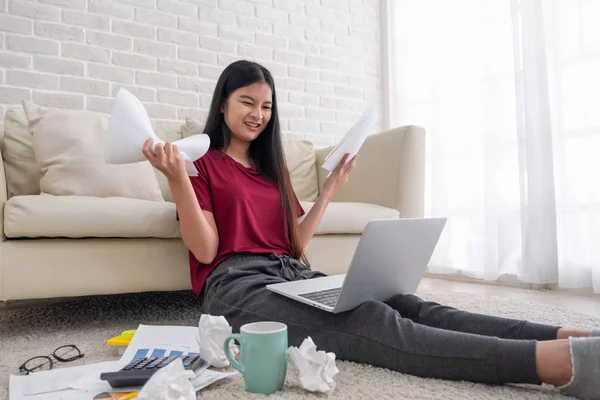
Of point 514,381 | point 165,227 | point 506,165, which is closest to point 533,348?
point 514,381

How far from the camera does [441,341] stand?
0.82 metres

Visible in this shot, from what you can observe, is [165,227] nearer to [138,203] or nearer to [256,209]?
[138,203]

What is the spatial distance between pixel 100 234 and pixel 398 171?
1141 mm

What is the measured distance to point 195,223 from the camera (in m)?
1.14

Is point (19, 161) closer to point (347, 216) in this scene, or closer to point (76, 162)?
point (76, 162)

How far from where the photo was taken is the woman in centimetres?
76

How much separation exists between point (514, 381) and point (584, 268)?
1544 millimetres

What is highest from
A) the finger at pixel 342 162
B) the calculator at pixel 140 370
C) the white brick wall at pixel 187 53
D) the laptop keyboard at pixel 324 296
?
the white brick wall at pixel 187 53

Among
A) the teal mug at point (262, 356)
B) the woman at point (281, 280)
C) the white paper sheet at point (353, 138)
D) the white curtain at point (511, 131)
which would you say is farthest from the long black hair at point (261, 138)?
the white curtain at point (511, 131)

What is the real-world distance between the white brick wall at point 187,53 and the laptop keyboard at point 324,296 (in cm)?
141

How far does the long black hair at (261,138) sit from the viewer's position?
4.38ft

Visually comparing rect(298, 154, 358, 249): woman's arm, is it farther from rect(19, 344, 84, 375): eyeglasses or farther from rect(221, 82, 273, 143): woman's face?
rect(19, 344, 84, 375): eyeglasses

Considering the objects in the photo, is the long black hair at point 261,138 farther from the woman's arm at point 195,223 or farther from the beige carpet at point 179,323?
the beige carpet at point 179,323

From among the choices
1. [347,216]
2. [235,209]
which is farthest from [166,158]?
[347,216]
